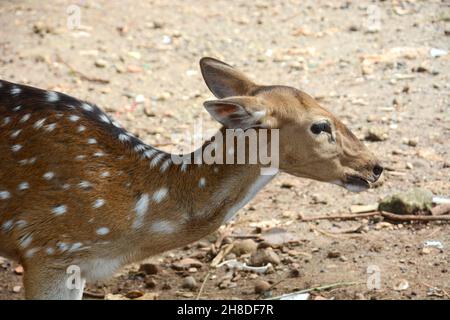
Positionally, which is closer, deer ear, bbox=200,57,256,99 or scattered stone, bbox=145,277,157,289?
deer ear, bbox=200,57,256,99

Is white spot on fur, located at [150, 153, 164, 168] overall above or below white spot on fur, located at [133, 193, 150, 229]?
above

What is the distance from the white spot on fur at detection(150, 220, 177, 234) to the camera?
4.99 meters

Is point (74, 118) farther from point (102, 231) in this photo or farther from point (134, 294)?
point (134, 294)

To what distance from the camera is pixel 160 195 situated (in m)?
5.04

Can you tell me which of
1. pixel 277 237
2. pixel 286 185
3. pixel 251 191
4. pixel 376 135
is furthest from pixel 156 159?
pixel 376 135

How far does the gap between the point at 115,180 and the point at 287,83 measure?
4.08m

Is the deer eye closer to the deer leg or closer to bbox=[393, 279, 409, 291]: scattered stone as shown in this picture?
bbox=[393, 279, 409, 291]: scattered stone

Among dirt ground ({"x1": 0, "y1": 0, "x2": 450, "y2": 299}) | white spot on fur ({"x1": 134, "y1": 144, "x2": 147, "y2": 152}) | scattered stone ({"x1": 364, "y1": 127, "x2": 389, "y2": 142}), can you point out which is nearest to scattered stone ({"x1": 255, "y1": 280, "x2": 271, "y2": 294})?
dirt ground ({"x1": 0, "y1": 0, "x2": 450, "y2": 299})

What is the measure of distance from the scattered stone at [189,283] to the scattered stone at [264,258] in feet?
1.44

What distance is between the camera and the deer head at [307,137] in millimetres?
4867

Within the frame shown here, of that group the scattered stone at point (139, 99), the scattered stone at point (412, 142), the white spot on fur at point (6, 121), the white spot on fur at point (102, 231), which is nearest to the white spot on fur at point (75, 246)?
the white spot on fur at point (102, 231)

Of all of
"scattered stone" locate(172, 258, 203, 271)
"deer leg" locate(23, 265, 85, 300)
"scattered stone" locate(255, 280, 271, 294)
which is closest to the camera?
"deer leg" locate(23, 265, 85, 300)

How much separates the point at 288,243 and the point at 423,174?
1.36 m

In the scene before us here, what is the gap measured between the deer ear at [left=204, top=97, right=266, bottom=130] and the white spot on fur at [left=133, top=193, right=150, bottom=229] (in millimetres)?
622
